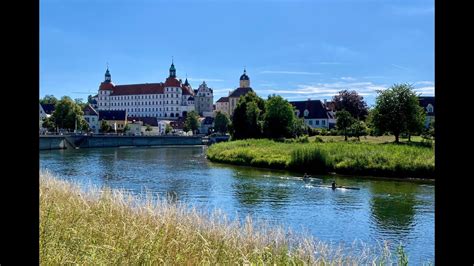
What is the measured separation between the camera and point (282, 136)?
56312mm

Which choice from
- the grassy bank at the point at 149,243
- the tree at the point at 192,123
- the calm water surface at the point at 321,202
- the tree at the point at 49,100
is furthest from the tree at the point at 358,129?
the tree at the point at 49,100

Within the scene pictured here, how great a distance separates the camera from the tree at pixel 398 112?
4453 cm

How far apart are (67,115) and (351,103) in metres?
45.6

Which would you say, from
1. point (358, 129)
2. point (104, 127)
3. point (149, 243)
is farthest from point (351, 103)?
point (149, 243)

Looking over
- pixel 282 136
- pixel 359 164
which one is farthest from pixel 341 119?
pixel 359 164

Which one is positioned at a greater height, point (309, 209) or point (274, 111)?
point (274, 111)

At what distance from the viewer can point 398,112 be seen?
44625 mm

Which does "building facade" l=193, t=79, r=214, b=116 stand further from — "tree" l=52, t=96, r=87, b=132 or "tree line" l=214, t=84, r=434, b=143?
"tree line" l=214, t=84, r=434, b=143

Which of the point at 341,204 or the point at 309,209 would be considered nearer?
the point at 309,209

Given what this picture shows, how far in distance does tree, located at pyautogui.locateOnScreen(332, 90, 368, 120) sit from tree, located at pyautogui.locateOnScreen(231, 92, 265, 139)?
1905 centimetres

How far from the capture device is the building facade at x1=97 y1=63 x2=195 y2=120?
145 m
